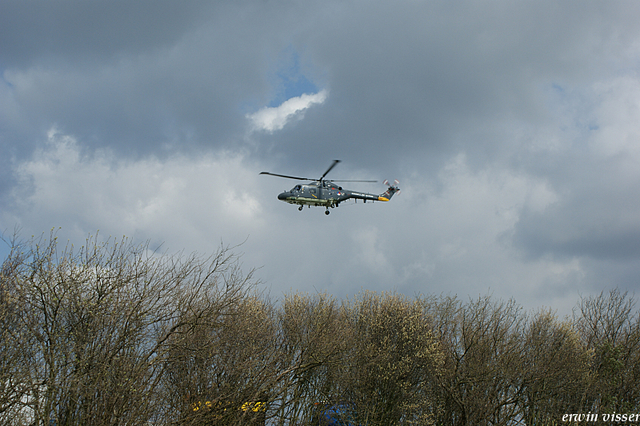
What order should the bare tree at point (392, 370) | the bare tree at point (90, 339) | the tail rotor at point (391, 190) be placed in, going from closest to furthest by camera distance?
1. the bare tree at point (90, 339)
2. the bare tree at point (392, 370)
3. the tail rotor at point (391, 190)

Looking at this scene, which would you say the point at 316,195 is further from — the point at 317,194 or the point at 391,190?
the point at 391,190

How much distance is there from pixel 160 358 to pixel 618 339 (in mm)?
34048

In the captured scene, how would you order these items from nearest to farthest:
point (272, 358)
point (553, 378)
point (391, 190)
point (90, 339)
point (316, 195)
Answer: point (90, 339) < point (272, 358) < point (553, 378) < point (316, 195) < point (391, 190)

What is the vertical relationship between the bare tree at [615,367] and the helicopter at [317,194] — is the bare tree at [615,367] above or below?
below

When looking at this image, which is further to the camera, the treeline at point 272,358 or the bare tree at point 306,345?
the bare tree at point 306,345

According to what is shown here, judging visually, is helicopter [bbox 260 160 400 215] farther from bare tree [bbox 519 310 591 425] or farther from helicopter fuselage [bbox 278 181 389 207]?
bare tree [bbox 519 310 591 425]

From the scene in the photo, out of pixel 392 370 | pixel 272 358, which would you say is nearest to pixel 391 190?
pixel 392 370

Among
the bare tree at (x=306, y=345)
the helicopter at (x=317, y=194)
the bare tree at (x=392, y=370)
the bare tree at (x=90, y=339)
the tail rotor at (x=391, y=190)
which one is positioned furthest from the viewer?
the tail rotor at (x=391, y=190)

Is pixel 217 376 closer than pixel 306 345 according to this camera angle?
Yes

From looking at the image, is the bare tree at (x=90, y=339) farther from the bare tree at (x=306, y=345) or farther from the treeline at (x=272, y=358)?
the bare tree at (x=306, y=345)

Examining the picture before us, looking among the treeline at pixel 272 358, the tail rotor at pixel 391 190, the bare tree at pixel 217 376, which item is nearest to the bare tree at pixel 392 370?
the treeline at pixel 272 358

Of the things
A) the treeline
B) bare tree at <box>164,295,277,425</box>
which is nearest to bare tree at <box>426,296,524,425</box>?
the treeline

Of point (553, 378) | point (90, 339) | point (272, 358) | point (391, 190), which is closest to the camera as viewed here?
point (90, 339)

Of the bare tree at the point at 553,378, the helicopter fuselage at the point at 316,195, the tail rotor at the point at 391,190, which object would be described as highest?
the tail rotor at the point at 391,190
